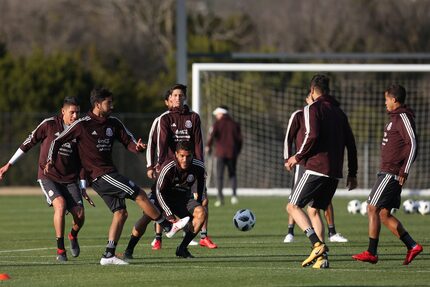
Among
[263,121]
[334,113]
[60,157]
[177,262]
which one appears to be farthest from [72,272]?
[263,121]

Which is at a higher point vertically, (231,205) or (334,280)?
(334,280)

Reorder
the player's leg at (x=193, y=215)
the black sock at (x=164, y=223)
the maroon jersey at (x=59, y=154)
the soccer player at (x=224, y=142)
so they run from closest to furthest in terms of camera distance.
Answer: the black sock at (x=164, y=223), the player's leg at (x=193, y=215), the maroon jersey at (x=59, y=154), the soccer player at (x=224, y=142)

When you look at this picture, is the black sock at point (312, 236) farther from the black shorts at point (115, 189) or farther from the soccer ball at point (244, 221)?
the soccer ball at point (244, 221)

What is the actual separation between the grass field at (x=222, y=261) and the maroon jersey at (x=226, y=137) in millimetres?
5117

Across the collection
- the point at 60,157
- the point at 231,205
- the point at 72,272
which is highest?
the point at 60,157

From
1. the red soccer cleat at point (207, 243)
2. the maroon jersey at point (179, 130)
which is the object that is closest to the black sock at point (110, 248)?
the maroon jersey at point (179, 130)

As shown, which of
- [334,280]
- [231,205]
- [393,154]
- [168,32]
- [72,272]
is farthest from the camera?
[168,32]

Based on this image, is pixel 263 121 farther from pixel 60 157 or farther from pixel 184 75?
pixel 60 157

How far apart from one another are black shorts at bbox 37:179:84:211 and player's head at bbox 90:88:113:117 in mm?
1571

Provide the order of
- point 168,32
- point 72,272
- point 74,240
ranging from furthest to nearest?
point 168,32 → point 74,240 → point 72,272

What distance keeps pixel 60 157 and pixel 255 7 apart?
130ft

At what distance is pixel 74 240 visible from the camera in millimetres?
14273

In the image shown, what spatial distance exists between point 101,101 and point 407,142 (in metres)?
3.48

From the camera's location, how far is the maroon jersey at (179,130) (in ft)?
47.3
